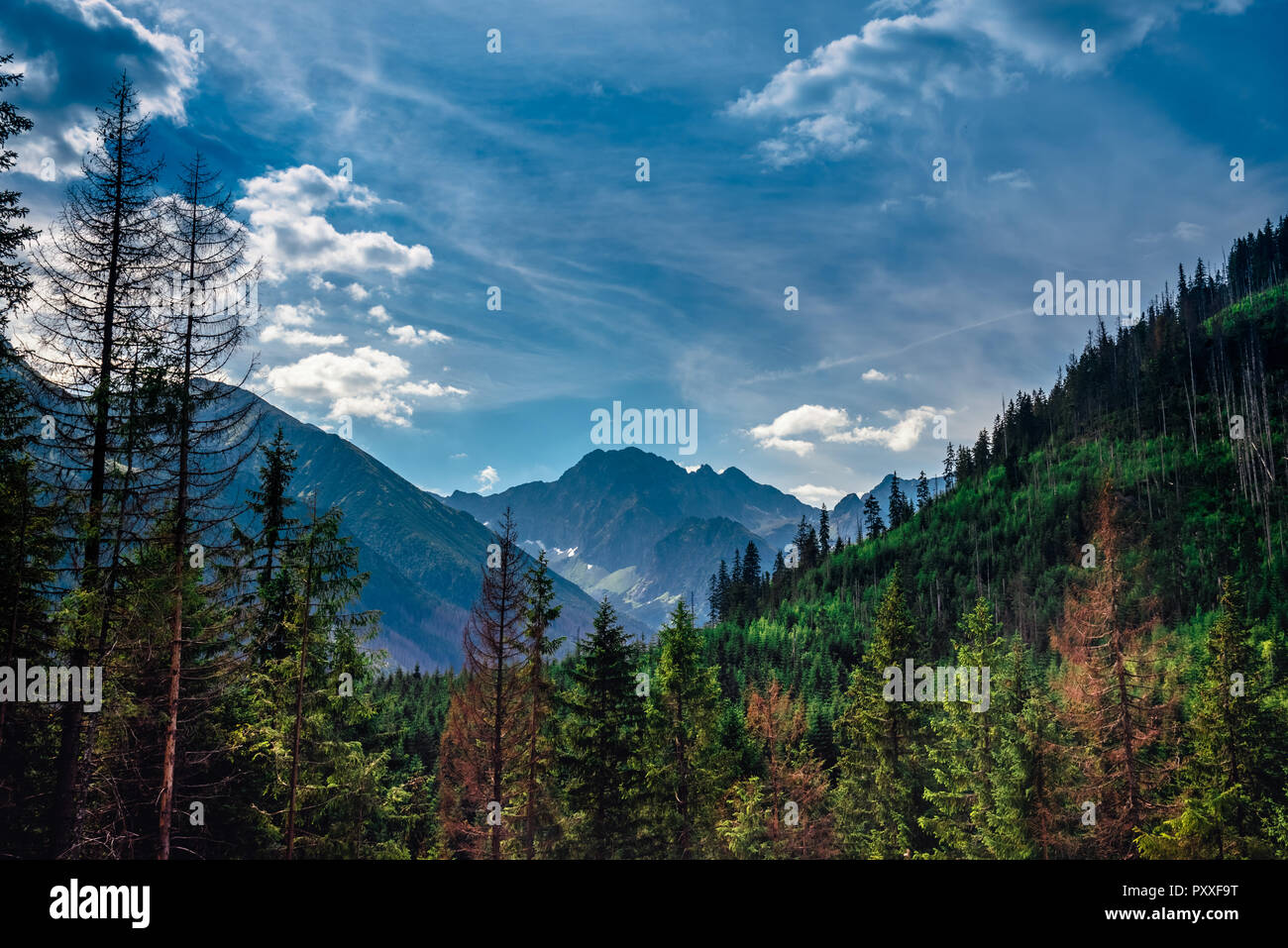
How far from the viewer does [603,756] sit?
3069cm

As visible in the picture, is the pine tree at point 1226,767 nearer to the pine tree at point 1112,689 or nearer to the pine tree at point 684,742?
the pine tree at point 1112,689

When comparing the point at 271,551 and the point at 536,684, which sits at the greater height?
the point at 271,551

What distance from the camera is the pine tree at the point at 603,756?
101ft

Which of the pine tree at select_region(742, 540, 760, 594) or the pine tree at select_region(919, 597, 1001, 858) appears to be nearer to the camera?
the pine tree at select_region(919, 597, 1001, 858)

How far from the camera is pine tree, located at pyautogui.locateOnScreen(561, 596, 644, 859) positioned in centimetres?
3075

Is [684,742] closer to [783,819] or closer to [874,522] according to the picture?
[783,819]

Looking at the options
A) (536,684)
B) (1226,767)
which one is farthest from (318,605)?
(1226,767)

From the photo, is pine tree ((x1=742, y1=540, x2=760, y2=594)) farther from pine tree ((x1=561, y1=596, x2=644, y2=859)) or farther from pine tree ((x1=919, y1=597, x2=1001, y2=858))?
pine tree ((x1=561, y1=596, x2=644, y2=859))

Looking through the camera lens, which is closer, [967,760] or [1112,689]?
[1112,689]

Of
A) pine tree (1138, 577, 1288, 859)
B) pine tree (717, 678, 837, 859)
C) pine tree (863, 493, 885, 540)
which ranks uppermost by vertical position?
pine tree (863, 493, 885, 540)

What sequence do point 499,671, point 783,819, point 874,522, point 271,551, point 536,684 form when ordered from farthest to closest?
point 874,522 < point 783,819 < point 536,684 < point 499,671 < point 271,551

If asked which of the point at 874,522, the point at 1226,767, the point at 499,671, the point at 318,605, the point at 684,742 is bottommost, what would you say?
the point at 1226,767

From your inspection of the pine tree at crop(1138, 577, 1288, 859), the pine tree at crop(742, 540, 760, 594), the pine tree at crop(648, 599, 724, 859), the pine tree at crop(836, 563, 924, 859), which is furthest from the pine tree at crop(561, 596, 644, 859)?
the pine tree at crop(742, 540, 760, 594)
